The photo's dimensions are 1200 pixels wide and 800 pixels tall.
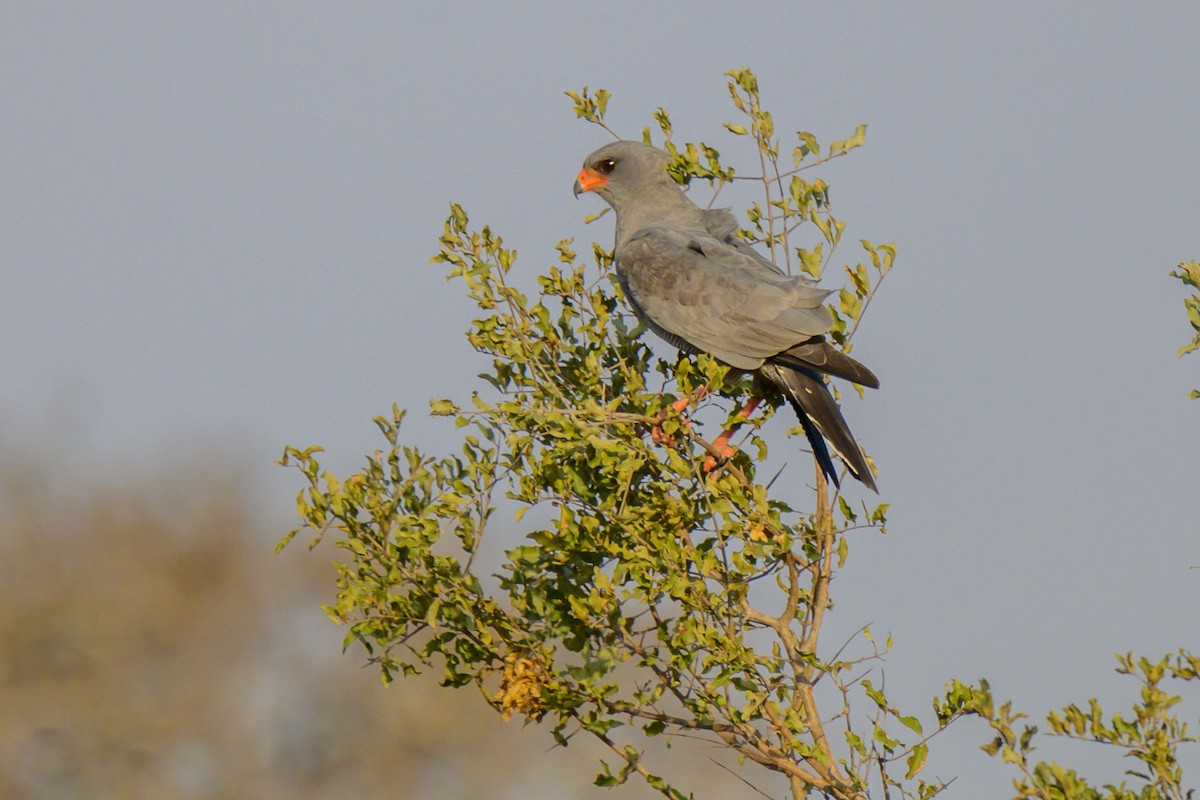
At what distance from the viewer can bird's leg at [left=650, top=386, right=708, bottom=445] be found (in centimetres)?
558

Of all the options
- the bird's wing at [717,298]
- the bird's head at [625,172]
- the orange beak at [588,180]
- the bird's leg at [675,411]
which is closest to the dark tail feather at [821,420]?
the bird's wing at [717,298]

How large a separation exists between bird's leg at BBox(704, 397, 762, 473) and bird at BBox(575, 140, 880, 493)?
2 cm

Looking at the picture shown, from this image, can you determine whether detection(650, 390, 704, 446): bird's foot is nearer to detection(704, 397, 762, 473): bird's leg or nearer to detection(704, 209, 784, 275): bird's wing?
detection(704, 397, 762, 473): bird's leg

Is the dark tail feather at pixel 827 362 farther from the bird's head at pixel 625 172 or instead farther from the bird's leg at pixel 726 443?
the bird's head at pixel 625 172

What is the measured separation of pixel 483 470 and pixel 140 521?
15043 mm

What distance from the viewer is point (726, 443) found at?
643 cm

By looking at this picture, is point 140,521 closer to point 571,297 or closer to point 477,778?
point 477,778

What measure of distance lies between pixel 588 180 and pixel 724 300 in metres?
1.83

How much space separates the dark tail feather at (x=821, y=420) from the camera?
20.6 ft

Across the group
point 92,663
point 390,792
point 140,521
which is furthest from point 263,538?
point 390,792

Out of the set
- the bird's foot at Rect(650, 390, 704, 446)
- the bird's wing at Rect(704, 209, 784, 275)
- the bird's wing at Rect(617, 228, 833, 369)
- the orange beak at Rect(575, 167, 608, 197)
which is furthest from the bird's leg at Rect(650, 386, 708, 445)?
the orange beak at Rect(575, 167, 608, 197)

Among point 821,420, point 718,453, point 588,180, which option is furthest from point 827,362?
point 588,180

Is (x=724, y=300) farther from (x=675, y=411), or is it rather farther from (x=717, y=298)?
(x=675, y=411)

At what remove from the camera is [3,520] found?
1845 centimetres
